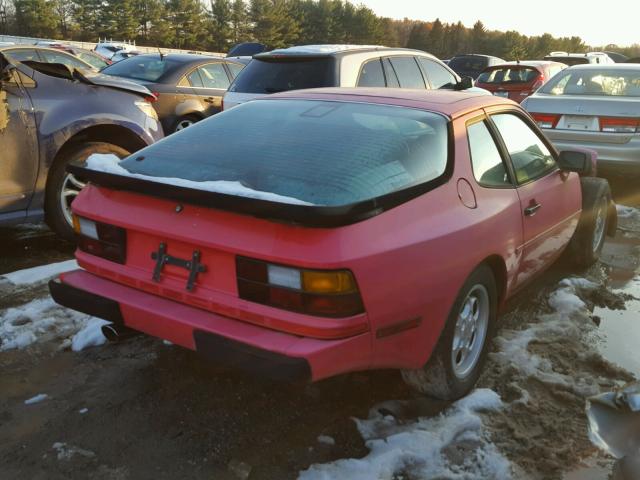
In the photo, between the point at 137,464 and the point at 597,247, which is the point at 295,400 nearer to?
the point at 137,464

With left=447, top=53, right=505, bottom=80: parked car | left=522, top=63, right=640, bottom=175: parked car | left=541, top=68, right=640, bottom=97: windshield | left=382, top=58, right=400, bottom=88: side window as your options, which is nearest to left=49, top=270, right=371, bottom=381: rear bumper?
left=382, top=58, right=400, bottom=88: side window

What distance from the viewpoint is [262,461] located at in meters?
2.49

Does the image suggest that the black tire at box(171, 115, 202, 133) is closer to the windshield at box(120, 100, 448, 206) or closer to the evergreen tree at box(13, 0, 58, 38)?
the windshield at box(120, 100, 448, 206)

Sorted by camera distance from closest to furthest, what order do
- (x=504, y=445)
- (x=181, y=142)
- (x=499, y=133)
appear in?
(x=504, y=445) < (x=181, y=142) < (x=499, y=133)

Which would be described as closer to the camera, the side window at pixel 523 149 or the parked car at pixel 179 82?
the side window at pixel 523 149

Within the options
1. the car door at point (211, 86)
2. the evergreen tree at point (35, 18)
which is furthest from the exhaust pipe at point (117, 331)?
the evergreen tree at point (35, 18)

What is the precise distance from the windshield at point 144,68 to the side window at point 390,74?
11.2 ft

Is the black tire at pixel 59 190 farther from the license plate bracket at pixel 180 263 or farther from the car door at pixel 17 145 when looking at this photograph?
the license plate bracket at pixel 180 263

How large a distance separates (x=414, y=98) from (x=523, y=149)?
0.85 metres

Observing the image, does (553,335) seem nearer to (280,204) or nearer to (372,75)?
(280,204)

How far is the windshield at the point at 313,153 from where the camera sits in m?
2.54

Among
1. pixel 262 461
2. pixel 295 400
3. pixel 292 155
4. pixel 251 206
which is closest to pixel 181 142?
pixel 292 155

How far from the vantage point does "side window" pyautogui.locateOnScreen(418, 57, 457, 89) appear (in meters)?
7.81

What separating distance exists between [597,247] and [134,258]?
3887 millimetres
